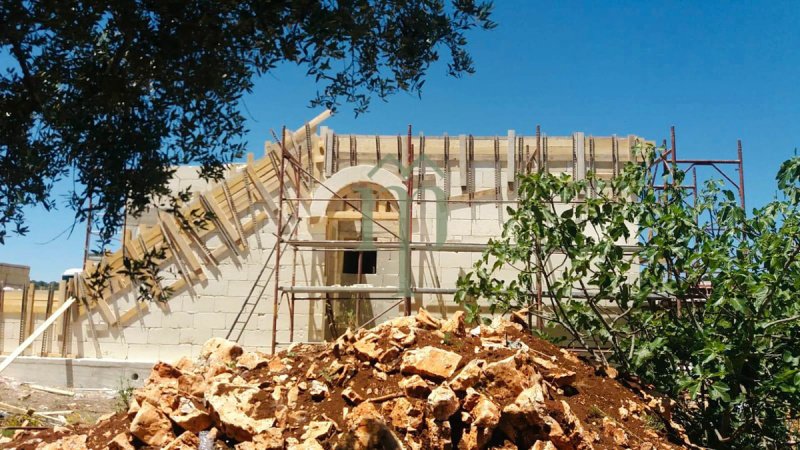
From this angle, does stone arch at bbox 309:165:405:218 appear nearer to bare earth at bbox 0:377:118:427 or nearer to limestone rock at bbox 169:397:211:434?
bare earth at bbox 0:377:118:427

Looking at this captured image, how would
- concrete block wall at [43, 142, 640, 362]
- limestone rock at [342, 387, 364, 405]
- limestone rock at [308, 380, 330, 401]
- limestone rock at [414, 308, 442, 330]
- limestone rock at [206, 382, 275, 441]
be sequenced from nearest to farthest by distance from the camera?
limestone rock at [206, 382, 275, 441], limestone rock at [342, 387, 364, 405], limestone rock at [308, 380, 330, 401], limestone rock at [414, 308, 442, 330], concrete block wall at [43, 142, 640, 362]

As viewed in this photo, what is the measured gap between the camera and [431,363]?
647 centimetres

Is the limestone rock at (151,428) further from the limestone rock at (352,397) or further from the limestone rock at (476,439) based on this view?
the limestone rock at (476,439)

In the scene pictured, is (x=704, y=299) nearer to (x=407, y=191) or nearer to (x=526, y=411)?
(x=526, y=411)

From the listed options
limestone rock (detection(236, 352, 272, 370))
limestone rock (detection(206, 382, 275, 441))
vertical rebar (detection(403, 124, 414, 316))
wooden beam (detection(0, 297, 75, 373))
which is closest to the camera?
limestone rock (detection(206, 382, 275, 441))

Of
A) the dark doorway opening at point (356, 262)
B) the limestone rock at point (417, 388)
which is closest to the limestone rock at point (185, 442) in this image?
the limestone rock at point (417, 388)

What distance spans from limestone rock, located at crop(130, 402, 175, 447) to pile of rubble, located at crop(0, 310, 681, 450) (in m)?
0.01

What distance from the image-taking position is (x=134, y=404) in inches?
266

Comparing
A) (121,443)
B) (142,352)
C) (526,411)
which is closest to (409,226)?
(142,352)

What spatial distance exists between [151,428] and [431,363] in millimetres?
2878

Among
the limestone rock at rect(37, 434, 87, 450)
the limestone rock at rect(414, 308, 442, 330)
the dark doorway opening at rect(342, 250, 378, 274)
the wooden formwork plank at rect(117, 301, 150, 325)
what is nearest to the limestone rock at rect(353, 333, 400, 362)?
the limestone rock at rect(414, 308, 442, 330)

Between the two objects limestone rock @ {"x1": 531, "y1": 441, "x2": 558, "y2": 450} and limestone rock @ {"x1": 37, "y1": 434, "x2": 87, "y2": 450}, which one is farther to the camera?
limestone rock @ {"x1": 37, "y1": 434, "x2": 87, "y2": 450}

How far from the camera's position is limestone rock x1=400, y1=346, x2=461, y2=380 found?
6371 millimetres

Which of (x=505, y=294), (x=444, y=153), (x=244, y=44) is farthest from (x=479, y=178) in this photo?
(x=244, y=44)
